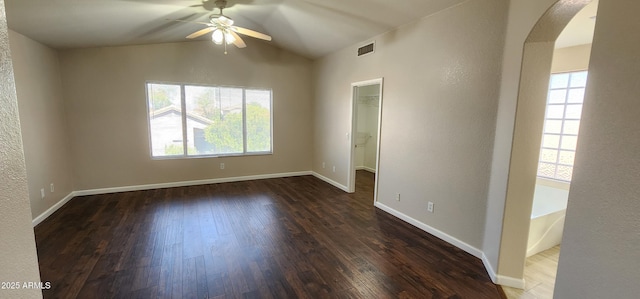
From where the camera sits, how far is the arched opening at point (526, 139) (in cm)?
202

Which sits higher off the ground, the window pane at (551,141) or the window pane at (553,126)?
the window pane at (553,126)

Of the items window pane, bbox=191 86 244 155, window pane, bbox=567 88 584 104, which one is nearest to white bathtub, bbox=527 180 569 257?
window pane, bbox=567 88 584 104

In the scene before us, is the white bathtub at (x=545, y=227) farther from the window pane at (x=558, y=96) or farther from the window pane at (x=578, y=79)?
the window pane at (x=578, y=79)

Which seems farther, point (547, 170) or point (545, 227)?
point (547, 170)

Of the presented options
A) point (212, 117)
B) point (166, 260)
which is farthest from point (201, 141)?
point (166, 260)

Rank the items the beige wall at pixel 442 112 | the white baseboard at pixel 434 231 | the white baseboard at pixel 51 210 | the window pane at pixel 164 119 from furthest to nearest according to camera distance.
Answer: the window pane at pixel 164 119
the white baseboard at pixel 51 210
the white baseboard at pixel 434 231
the beige wall at pixel 442 112

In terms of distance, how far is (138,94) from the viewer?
4.71 m

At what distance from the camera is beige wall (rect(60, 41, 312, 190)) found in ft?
→ 14.4

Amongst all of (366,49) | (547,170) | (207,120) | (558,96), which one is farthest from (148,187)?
(558,96)

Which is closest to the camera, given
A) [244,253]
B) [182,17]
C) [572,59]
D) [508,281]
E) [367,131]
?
[508,281]

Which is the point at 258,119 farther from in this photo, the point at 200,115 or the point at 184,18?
the point at 184,18

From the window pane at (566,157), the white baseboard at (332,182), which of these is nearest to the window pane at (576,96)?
the window pane at (566,157)

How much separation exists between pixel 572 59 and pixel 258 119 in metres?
5.59

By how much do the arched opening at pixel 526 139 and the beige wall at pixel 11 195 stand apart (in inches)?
114
